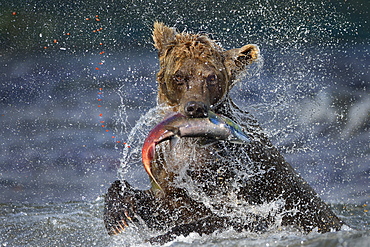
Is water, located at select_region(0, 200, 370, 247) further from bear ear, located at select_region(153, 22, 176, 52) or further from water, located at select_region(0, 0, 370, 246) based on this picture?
bear ear, located at select_region(153, 22, 176, 52)

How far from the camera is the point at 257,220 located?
14.8 feet

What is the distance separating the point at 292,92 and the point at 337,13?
1667mm

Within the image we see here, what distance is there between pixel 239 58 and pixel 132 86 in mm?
3273

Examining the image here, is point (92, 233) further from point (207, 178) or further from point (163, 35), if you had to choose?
point (163, 35)

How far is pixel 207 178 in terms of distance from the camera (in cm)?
463

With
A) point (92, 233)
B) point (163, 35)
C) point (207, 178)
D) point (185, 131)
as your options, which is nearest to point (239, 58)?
point (163, 35)

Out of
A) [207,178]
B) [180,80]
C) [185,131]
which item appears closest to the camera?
[185,131]

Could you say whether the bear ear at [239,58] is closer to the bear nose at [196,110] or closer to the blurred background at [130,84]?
the bear nose at [196,110]

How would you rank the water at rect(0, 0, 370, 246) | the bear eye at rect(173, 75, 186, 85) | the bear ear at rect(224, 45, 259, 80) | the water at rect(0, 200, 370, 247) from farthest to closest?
the water at rect(0, 0, 370, 246)
the bear ear at rect(224, 45, 259, 80)
the bear eye at rect(173, 75, 186, 85)
the water at rect(0, 200, 370, 247)

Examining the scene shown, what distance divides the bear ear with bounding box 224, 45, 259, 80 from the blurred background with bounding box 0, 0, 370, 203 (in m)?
2.33

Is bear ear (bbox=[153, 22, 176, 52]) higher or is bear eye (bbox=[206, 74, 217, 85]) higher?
bear ear (bbox=[153, 22, 176, 52])

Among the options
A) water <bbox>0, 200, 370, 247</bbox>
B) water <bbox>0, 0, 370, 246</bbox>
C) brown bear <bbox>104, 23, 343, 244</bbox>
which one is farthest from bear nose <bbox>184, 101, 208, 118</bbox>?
water <bbox>0, 0, 370, 246</bbox>

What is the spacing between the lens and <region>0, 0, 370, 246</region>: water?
742 cm

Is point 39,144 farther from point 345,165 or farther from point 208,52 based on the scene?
point 345,165
